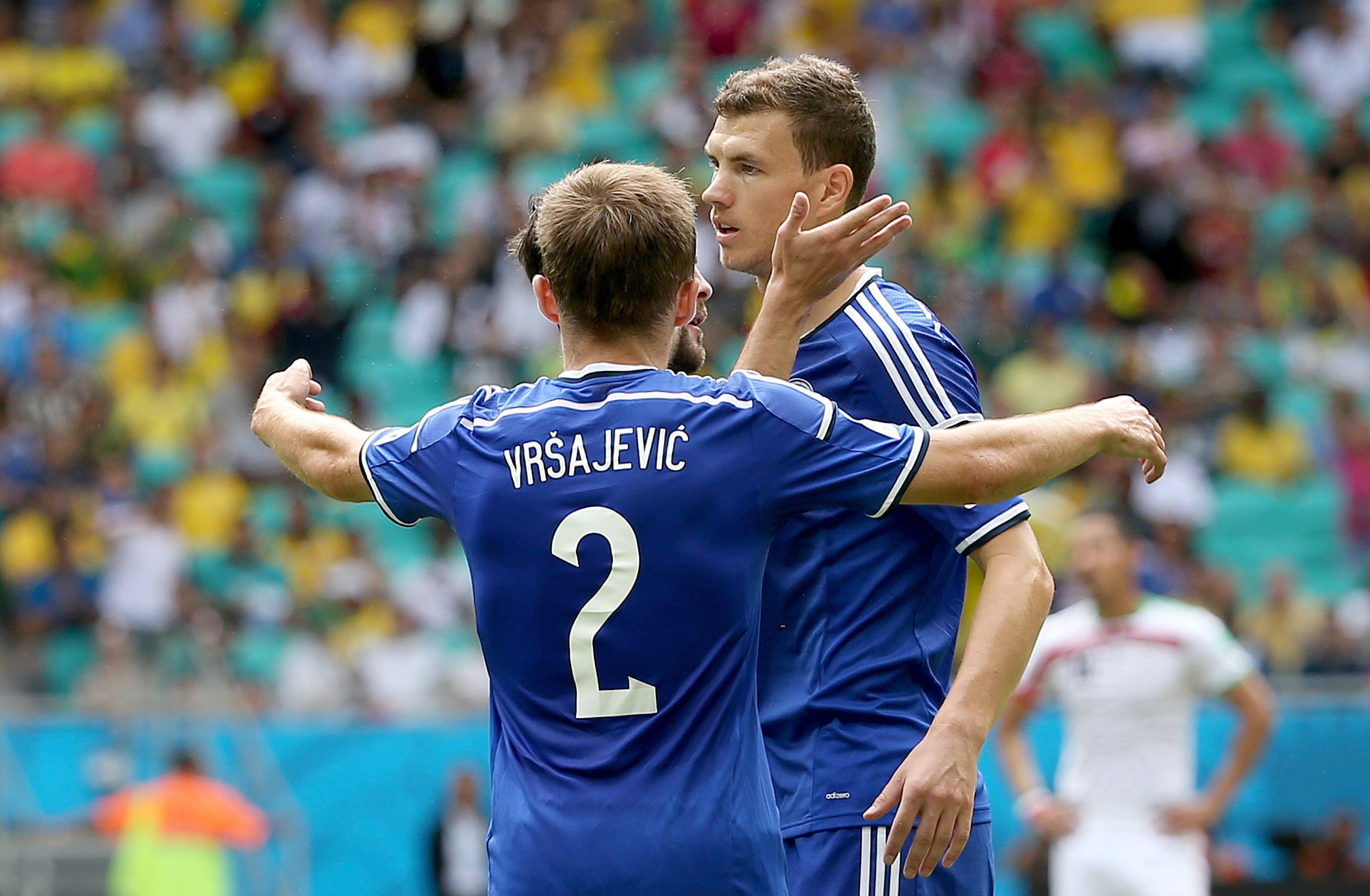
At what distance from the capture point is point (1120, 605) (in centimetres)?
892

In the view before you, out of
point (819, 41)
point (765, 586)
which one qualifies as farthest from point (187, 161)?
point (765, 586)

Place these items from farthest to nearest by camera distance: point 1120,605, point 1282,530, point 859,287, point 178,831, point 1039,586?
1. point 1282,530
2. point 178,831
3. point 1120,605
4. point 859,287
5. point 1039,586

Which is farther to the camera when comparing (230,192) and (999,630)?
(230,192)

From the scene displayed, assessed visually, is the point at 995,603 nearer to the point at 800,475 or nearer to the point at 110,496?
the point at 800,475

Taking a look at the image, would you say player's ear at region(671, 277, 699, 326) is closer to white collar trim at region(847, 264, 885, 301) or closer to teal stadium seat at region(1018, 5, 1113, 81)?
white collar trim at region(847, 264, 885, 301)

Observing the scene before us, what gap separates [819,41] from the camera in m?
18.1

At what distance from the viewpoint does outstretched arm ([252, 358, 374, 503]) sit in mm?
3689

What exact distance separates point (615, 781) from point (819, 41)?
1550 cm

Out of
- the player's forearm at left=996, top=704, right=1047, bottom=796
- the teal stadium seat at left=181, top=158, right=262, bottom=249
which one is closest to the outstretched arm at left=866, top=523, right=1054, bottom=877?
the player's forearm at left=996, top=704, right=1047, bottom=796

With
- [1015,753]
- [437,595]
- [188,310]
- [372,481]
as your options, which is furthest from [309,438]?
[188,310]

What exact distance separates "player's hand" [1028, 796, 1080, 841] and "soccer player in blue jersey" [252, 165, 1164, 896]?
5.41m

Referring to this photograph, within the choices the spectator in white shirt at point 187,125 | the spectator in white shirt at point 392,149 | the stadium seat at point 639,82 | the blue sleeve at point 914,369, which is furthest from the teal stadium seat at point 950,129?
the blue sleeve at point 914,369

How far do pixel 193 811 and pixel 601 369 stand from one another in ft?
29.4

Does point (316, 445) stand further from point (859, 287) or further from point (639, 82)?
point (639, 82)
